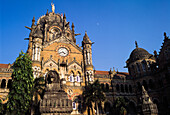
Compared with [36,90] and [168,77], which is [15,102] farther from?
[168,77]

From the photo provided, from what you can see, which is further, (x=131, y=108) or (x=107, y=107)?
(x=131, y=108)

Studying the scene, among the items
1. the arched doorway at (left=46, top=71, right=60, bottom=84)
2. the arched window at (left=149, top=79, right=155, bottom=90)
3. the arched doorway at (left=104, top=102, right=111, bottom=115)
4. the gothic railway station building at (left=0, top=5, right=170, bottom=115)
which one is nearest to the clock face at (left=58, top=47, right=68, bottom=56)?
the gothic railway station building at (left=0, top=5, right=170, bottom=115)

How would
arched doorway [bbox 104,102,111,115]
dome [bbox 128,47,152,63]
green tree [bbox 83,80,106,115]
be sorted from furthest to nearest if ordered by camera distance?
dome [bbox 128,47,152,63] → arched doorway [bbox 104,102,111,115] → green tree [bbox 83,80,106,115]

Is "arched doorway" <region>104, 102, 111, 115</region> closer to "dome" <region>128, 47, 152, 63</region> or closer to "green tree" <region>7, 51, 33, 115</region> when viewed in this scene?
"dome" <region>128, 47, 152, 63</region>

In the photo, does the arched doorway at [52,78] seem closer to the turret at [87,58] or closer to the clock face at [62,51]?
the turret at [87,58]

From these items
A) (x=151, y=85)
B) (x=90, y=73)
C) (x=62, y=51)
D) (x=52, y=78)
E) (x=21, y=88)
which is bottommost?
(x=21, y=88)

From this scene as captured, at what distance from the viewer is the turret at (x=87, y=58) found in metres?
34.8

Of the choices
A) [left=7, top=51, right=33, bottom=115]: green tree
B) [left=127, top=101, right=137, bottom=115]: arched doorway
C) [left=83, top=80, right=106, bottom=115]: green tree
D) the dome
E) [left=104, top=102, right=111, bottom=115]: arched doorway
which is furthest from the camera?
the dome

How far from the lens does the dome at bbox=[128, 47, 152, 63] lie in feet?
132

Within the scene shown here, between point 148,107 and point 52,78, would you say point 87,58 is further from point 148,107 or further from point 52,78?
point 52,78

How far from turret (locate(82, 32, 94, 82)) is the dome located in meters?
12.6

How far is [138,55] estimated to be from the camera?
41.1 meters

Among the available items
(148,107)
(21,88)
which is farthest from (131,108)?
(21,88)

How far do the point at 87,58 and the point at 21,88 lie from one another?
17.7m
